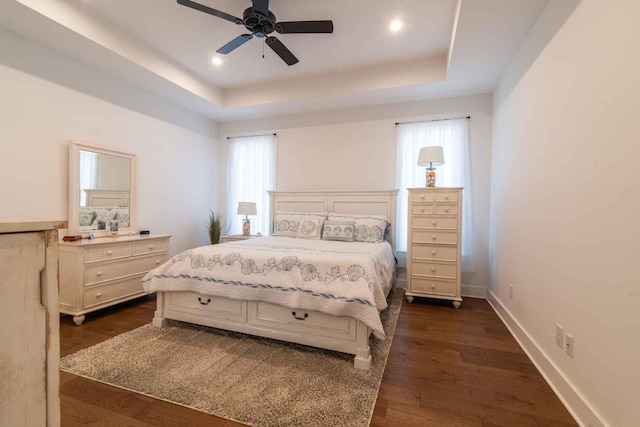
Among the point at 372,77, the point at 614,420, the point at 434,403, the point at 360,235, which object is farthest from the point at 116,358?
the point at 372,77

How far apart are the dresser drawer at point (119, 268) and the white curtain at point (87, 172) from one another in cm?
75

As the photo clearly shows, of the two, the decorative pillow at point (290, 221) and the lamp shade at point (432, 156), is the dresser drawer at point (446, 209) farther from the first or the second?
the decorative pillow at point (290, 221)

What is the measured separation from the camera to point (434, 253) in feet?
10.7

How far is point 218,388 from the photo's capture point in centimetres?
170

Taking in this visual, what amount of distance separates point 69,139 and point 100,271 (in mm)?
1409

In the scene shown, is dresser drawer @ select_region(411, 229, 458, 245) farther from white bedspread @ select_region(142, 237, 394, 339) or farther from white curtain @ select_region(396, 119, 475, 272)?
white bedspread @ select_region(142, 237, 394, 339)

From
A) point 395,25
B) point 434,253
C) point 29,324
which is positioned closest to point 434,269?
point 434,253

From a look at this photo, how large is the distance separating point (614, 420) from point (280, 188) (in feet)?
13.4

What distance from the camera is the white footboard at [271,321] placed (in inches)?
78.3

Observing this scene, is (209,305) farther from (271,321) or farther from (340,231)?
(340,231)

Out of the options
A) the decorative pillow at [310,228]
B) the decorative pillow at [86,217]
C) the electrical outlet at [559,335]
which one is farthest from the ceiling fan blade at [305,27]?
the decorative pillow at [86,217]

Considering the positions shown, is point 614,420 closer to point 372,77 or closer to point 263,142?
point 372,77

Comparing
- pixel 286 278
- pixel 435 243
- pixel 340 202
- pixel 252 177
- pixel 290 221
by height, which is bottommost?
pixel 286 278

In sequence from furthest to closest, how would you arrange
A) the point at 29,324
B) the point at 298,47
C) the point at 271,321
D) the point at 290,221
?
the point at 290,221 < the point at 298,47 < the point at 271,321 < the point at 29,324
